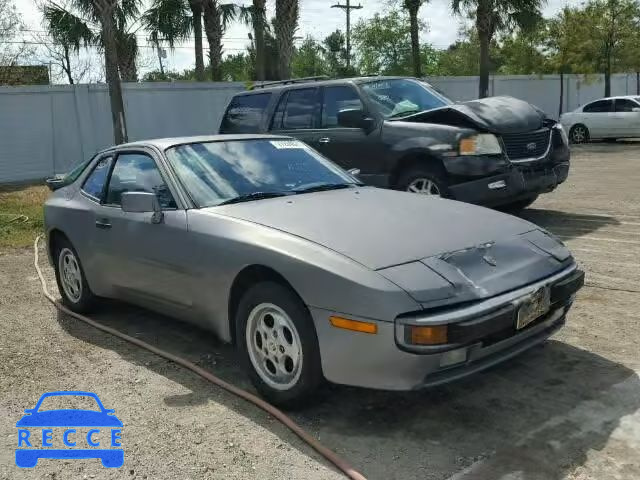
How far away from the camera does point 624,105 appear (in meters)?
20.6

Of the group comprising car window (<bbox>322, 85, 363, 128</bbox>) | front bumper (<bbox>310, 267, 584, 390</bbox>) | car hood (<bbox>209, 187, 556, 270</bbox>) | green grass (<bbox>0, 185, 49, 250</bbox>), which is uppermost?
car window (<bbox>322, 85, 363, 128</bbox>)

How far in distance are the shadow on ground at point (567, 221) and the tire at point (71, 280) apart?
189 inches

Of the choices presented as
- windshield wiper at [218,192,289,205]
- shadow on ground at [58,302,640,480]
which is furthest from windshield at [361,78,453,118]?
shadow on ground at [58,302,640,480]

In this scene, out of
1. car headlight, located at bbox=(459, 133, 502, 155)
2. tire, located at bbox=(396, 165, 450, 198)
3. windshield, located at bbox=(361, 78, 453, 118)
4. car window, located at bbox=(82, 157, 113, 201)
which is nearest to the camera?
car window, located at bbox=(82, 157, 113, 201)

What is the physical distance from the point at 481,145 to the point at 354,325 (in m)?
4.58

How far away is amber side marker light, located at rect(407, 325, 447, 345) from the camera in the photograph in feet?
10.0

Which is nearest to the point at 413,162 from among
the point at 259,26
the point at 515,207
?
the point at 515,207

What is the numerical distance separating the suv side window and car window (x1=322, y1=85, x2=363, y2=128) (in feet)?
0.51

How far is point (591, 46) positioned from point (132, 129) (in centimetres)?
1928

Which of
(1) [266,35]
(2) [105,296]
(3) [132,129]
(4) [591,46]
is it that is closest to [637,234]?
(2) [105,296]

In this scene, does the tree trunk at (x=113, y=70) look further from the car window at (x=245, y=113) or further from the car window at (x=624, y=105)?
the car window at (x=624, y=105)

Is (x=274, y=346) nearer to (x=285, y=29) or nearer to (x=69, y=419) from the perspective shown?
(x=69, y=419)

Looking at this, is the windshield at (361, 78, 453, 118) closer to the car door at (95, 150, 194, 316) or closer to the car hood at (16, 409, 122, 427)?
the car door at (95, 150, 194, 316)

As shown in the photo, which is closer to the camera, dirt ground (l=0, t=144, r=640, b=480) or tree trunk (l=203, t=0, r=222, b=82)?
dirt ground (l=0, t=144, r=640, b=480)
